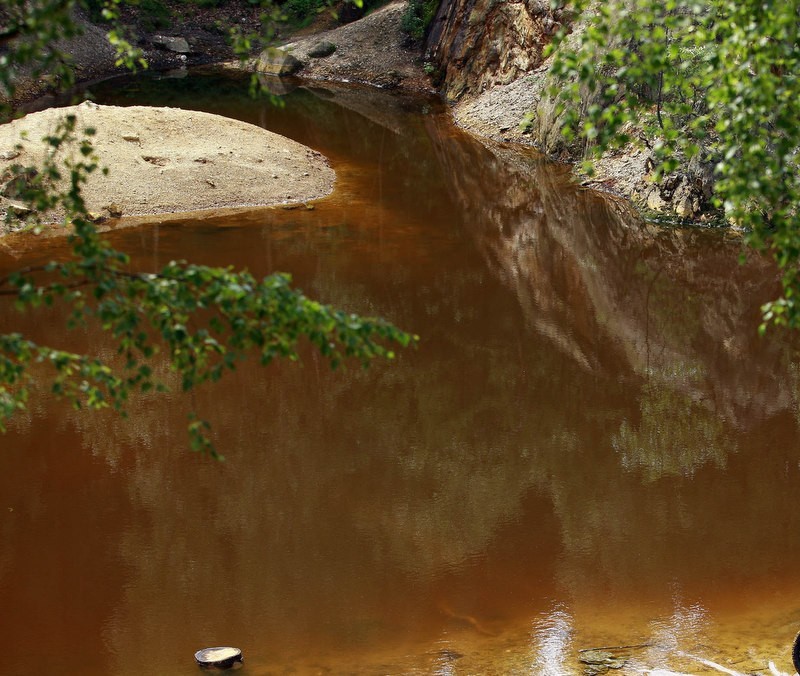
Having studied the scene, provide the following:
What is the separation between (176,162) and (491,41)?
46.5 ft

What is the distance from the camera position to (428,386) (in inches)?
506

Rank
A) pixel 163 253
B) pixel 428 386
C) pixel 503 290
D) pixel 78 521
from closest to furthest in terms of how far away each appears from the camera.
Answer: pixel 78 521 < pixel 428 386 < pixel 503 290 < pixel 163 253

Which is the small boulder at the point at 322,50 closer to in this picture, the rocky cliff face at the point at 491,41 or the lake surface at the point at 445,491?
the rocky cliff face at the point at 491,41

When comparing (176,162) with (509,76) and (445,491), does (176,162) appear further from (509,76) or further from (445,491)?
(445,491)

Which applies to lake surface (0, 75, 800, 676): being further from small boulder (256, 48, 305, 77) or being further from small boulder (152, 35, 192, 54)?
small boulder (152, 35, 192, 54)

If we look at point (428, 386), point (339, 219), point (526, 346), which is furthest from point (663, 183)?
point (428, 386)

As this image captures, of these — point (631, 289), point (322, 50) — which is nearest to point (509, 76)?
point (322, 50)

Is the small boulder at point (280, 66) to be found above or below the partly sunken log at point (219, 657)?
above

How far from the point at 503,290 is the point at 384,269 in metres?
2.16

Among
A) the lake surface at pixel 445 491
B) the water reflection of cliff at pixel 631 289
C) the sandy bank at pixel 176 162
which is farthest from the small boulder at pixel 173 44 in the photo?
the lake surface at pixel 445 491

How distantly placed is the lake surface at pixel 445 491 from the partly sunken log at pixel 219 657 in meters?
0.22

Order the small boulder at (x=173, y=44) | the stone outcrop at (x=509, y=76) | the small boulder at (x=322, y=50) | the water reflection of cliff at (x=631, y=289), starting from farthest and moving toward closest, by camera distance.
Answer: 1. the small boulder at (x=173, y=44)
2. the small boulder at (x=322, y=50)
3. the stone outcrop at (x=509, y=76)
4. the water reflection of cliff at (x=631, y=289)

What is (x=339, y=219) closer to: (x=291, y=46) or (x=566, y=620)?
(x=566, y=620)

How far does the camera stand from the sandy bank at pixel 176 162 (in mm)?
20266
